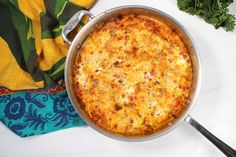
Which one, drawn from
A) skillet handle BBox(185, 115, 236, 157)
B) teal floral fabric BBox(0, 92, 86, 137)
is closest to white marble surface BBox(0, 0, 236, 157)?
skillet handle BBox(185, 115, 236, 157)

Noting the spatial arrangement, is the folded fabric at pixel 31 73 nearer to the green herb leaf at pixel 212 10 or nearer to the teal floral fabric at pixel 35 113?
the teal floral fabric at pixel 35 113

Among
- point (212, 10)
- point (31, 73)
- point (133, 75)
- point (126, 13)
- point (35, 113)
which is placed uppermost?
point (212, 10)

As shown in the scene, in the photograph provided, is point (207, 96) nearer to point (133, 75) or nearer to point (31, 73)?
point (133, 75)

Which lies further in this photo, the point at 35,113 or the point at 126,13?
the point at 35,113

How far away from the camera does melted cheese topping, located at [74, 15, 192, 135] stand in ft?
4.87

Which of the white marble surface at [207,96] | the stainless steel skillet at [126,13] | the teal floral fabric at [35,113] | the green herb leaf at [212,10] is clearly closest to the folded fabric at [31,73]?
the teal floral fabric at [35,113]

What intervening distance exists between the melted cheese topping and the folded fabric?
5.2 inches

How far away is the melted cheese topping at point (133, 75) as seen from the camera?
149 cm

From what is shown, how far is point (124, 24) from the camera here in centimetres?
153

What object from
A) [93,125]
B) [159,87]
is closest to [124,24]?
[159,87]

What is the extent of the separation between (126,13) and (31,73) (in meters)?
0.43

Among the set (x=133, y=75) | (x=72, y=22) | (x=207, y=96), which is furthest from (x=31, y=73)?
(x=207, y=96)

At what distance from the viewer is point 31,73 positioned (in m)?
1.61

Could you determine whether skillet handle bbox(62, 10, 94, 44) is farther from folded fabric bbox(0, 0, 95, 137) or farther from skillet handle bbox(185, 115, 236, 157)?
skillet handle bbox(185, 115, 236, 157)
